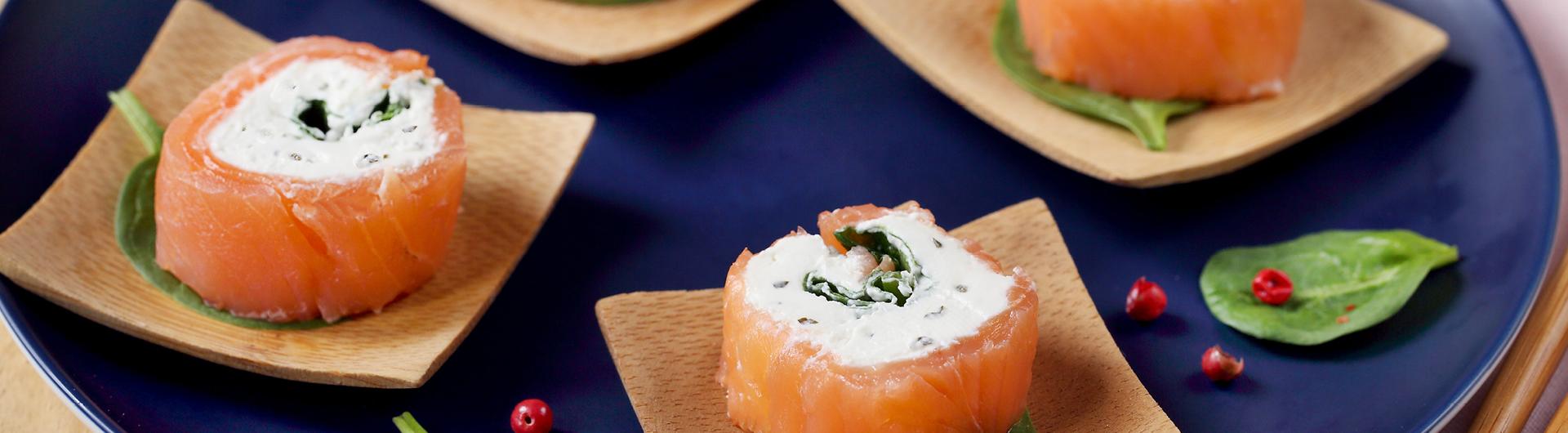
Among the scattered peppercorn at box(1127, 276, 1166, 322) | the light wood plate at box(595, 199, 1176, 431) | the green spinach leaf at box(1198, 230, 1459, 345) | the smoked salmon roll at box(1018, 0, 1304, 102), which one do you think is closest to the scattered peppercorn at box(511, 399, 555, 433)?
the light wood plate at box(595, 199, 1176, 431)

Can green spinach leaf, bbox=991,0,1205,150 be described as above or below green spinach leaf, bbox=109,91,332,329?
above

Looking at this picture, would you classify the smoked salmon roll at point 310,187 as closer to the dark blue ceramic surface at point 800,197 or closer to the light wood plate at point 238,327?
the light wood plate at point 238,327

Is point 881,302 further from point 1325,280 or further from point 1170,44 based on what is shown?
point 1170,44

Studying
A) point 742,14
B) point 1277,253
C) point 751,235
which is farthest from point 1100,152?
point 742,14

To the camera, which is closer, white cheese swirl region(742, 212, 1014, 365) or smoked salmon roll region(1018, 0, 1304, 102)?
white cheese swirl region(742, 212, 1014, 365)

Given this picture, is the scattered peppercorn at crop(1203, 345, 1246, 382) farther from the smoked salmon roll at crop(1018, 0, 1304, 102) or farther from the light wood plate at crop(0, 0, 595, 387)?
the light wood plate at crop(0, 0, 595, 387)

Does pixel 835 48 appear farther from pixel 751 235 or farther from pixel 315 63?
pixel 315 63
